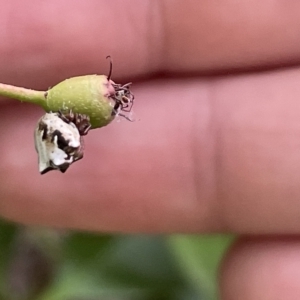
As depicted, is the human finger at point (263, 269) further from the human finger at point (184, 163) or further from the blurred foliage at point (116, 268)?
the blurred foliage at point (116, 268)

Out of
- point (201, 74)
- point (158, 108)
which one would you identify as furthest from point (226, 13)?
point (158, 108)

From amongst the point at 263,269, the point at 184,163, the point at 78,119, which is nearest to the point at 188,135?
the point at 184,163

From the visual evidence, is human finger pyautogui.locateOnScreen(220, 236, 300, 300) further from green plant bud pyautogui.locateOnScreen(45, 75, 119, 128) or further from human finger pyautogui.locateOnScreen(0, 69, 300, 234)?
green plant bud pyautogui.locateOnScreen(45, 75, 119, 128)

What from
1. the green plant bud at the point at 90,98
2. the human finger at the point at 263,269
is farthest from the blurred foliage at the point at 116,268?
the green plant bud at the point at 90,98

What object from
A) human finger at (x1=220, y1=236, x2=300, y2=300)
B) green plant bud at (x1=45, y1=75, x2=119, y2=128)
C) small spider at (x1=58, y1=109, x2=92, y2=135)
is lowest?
human finger at (x1=220, y1=236, x2=300, y2=300)

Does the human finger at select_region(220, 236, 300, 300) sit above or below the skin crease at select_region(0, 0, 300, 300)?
below

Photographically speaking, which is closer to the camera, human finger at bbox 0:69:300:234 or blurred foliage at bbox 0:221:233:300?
human finger at bbox 0:69:300:234

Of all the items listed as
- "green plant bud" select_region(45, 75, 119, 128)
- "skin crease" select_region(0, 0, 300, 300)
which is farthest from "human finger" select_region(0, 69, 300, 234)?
"green plant bud" select_region(45, 75, 119, 128)
